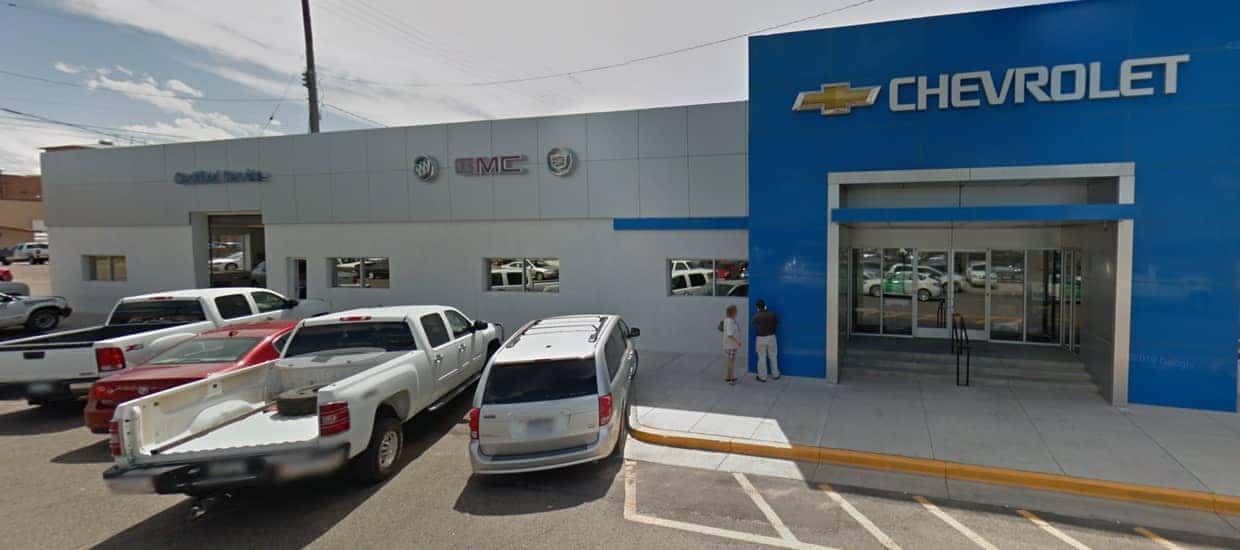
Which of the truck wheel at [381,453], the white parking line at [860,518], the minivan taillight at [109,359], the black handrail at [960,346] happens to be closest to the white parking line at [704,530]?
the white parking line at [860,518]

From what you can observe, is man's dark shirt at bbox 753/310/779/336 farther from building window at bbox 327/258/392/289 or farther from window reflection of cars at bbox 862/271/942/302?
building window at bbox 327/258/392/289

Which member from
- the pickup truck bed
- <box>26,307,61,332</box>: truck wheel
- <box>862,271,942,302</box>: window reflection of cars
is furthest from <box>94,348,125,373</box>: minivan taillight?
<box>862,271,942,302</box>: window reflection of cars

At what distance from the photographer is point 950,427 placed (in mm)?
7770

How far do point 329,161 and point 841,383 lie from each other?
1423 cm

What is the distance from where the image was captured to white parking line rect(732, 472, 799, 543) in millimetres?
5188

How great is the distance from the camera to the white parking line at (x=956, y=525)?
4.98 meters

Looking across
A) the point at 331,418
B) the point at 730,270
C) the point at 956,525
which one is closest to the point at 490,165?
the point at 730,270

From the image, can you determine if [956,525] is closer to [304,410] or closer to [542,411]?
[542,411]

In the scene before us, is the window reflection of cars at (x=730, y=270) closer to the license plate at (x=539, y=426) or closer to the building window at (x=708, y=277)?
the building window at (x=708, y=277)

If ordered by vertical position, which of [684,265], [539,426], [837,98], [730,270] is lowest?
[539,426]

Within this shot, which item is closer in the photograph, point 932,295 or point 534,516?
point 534,516

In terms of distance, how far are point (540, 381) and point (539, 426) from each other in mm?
484

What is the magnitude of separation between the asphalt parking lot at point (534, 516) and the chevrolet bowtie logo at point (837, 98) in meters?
6.56

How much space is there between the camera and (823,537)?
16.8 feet
